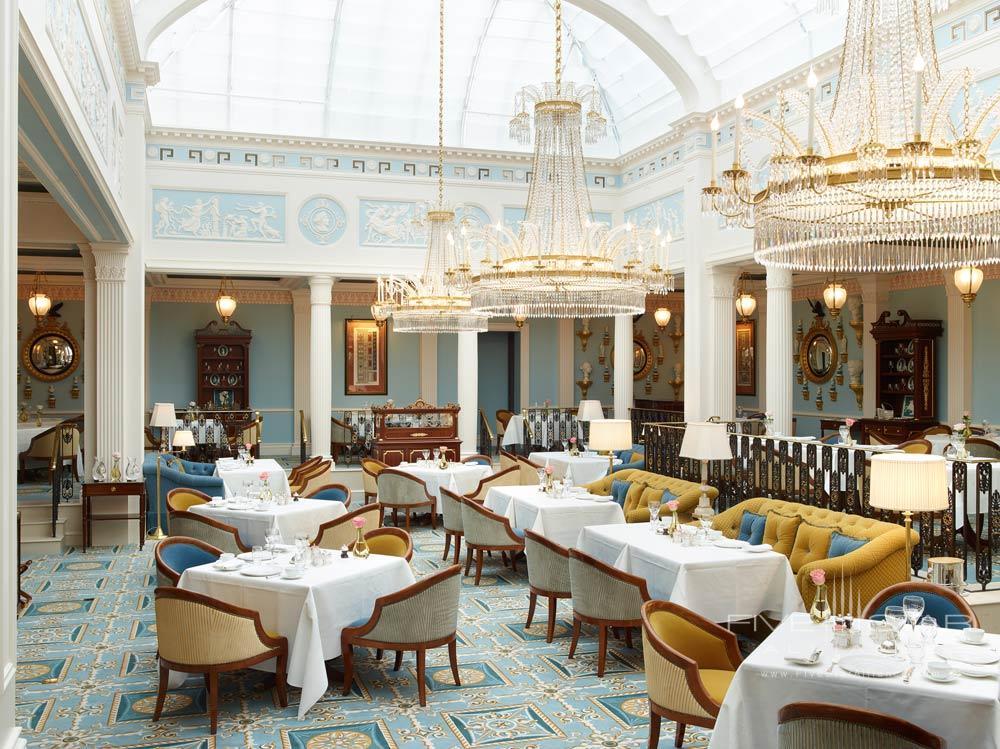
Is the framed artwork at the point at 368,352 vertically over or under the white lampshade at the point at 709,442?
over

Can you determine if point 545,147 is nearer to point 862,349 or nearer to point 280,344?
point 862,349

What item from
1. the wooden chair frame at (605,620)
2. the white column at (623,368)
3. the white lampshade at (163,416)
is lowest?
the wooden chair frame at (605,620)

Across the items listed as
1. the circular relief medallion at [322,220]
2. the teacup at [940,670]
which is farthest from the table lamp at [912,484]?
the circular relief medallion at [322,220]

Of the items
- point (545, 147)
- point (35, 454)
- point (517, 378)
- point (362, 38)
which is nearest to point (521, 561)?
point (545, 147)

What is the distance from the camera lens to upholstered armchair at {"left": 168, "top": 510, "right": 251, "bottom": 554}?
7.61 m

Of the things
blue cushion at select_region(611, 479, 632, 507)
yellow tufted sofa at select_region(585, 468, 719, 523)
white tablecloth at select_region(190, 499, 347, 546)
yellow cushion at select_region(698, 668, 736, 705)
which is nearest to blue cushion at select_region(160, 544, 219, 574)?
white tablecloth at select_region(190, 499, 347, 546)

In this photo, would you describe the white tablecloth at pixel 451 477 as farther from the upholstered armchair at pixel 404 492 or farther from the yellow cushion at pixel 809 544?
the yellow cushion at pixel 809 544

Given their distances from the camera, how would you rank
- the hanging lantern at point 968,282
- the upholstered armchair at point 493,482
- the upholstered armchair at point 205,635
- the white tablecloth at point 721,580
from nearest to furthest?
the upholstered armchair at point 205,635, the white tablecloth at point 721,580, the hanging lantern at point 968,282, the upholstered armchair at point 493,482

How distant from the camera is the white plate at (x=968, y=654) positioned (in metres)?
3.92

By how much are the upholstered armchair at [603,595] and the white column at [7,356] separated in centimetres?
374

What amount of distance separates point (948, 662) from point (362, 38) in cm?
1242

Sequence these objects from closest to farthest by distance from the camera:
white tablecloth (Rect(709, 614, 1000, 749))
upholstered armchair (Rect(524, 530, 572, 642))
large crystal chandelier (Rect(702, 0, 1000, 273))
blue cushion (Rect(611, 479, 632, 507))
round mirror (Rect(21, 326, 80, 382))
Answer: white tablecloth (Rect(709, 614, 1000, 749)) → large crystal chandelier (Rect(702, 0, 1000, 273)) → upholstered armchair (Rect(524, 530, 572, 642)) → blue cushion (Rect(611, 479, 632, 507)) → round mirror (Rect(21, 326, 80, 382))

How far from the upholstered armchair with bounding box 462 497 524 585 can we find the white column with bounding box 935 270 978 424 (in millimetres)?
8201

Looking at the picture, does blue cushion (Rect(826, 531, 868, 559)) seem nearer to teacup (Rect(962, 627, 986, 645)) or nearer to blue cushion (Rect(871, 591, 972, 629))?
blue cushion (Rect(871, 591, 972, 629))
